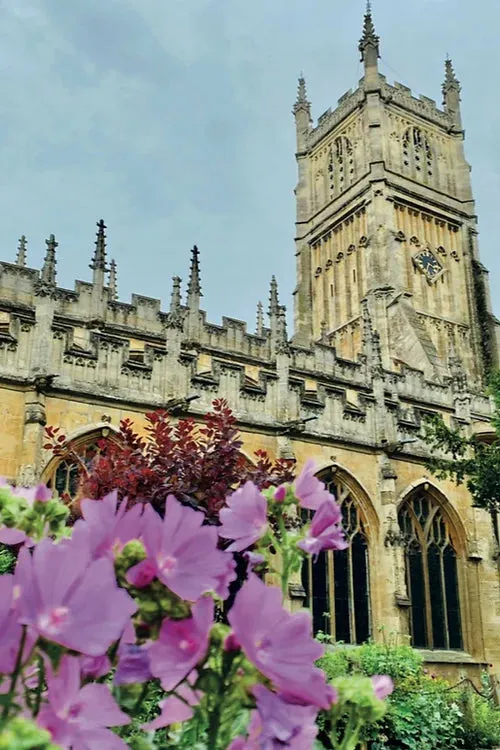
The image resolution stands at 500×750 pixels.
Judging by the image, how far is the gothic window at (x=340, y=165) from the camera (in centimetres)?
3978

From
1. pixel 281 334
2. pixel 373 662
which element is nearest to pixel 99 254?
pixel 281 334

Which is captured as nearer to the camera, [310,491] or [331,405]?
[310,491]

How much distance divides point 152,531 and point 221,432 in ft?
25.4

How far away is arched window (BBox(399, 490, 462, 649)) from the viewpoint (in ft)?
55.2

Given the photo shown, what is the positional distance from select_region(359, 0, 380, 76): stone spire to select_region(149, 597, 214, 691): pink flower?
139ft

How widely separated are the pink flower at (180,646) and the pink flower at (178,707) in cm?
12

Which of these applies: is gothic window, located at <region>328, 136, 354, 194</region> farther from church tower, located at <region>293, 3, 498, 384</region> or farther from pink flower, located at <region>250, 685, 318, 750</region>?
pink flower, located at <region>250, 685, 318, 750</region>

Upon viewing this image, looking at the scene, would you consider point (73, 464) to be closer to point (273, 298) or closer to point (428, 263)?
point (273, 298)

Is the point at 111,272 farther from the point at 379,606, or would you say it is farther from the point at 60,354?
the point at 379,606

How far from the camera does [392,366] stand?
106 feet

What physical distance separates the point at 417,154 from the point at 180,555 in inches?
1646

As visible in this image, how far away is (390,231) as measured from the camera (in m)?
35.6

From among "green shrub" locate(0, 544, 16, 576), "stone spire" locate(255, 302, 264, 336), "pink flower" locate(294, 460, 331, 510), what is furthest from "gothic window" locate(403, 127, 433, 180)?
"pink flower" locate(294, 460, 331, 510)

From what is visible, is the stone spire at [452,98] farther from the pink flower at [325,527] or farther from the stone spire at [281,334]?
the pink flower at [325,527]
